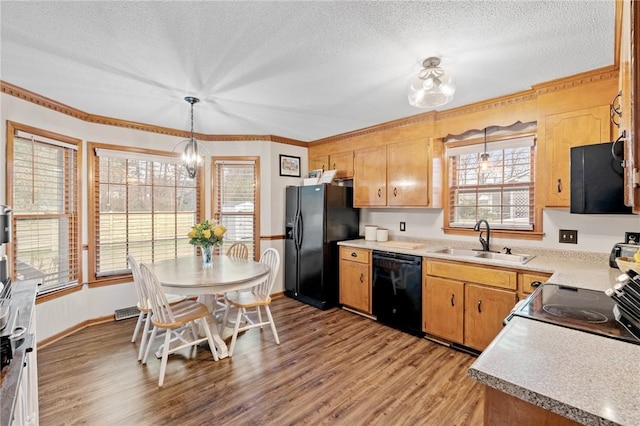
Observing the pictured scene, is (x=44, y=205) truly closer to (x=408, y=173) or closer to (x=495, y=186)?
(x=408, y=173)

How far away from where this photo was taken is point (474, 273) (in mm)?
2639

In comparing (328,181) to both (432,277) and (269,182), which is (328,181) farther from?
(432,277)

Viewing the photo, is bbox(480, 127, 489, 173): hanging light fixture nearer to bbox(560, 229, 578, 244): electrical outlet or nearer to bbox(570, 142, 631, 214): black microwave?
bbox(560, 229, 578, 244): electrical outlet

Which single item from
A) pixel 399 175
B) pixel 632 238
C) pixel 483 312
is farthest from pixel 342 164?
pixel 632 238

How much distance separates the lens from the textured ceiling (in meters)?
1.58

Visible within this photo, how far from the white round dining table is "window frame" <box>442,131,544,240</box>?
2.11 m


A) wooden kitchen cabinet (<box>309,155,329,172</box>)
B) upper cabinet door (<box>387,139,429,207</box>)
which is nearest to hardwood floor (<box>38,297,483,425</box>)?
upper cabinet door (<box>387,139,429,207</box>)

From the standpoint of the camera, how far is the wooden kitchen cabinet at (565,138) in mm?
2250

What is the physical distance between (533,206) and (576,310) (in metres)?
1.79

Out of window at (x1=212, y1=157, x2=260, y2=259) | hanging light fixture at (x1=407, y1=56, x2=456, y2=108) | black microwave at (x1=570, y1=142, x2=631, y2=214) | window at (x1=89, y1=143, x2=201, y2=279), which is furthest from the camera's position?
window at (x1=212, y1=157, x2=260, y2=259)

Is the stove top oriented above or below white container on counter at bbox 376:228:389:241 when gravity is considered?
below

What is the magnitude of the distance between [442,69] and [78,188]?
381cm

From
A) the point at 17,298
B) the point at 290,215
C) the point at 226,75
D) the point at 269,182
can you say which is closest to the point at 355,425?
the point at 17,298

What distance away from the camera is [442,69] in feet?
7.09
